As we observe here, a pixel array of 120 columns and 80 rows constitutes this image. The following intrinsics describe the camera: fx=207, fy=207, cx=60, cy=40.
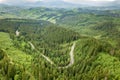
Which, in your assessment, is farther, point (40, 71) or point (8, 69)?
point (40, 71)

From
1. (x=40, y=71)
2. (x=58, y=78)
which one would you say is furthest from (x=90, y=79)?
(x=40, y=71)

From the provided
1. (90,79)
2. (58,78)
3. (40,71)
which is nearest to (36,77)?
(40,71)

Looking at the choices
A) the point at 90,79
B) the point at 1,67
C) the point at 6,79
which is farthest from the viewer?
the point at 90,79

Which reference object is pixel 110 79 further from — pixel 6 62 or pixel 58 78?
pixel 6 62

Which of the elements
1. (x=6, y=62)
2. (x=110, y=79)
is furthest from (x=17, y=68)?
(x=110, y=79)

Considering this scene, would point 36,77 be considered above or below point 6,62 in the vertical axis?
below

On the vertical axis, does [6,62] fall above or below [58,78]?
above

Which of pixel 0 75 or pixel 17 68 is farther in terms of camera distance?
pixel 17 68

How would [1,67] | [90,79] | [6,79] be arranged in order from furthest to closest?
[90,79]
[1,67]
[6,79]

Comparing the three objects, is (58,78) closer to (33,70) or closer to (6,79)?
(33,70)
